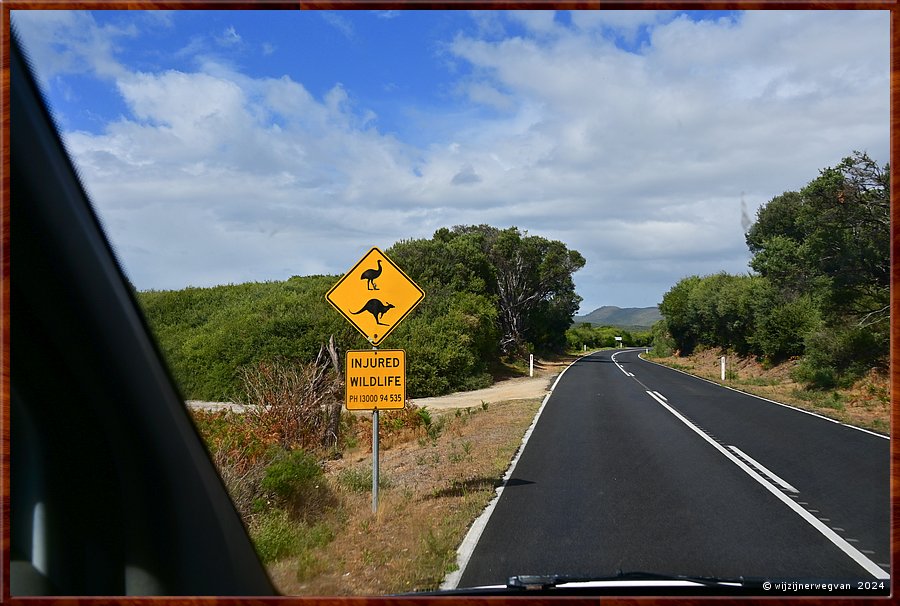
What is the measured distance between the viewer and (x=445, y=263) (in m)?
35.7

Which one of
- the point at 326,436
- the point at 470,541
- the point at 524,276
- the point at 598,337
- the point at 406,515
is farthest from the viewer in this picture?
the point at 598,337

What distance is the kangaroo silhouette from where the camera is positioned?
8273mm

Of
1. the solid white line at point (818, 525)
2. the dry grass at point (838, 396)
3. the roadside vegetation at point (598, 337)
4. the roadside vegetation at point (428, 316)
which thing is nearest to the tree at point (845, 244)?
the dry grass at point (838, 396)

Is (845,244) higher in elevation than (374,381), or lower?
higher

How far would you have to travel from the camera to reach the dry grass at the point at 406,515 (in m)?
5.16

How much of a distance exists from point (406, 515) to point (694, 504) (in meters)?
3.30

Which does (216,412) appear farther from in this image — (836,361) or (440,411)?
(836,361)

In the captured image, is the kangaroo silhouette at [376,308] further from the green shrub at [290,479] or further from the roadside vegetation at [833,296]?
the roadside vegetation at [833,296]

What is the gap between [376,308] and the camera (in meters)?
8.30

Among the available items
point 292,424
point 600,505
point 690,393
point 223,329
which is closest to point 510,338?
point 690,393

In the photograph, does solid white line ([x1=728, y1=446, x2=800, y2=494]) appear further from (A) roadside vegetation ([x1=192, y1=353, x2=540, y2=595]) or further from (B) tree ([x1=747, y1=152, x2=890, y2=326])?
(B) tree ([x1=747, y1=152, x2=890, y2=326])

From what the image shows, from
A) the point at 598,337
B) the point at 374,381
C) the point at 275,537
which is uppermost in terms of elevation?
the point at 598,337

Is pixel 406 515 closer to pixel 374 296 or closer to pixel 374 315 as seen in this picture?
pixel 374 315

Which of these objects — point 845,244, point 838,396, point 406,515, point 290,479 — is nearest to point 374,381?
point 290,479
